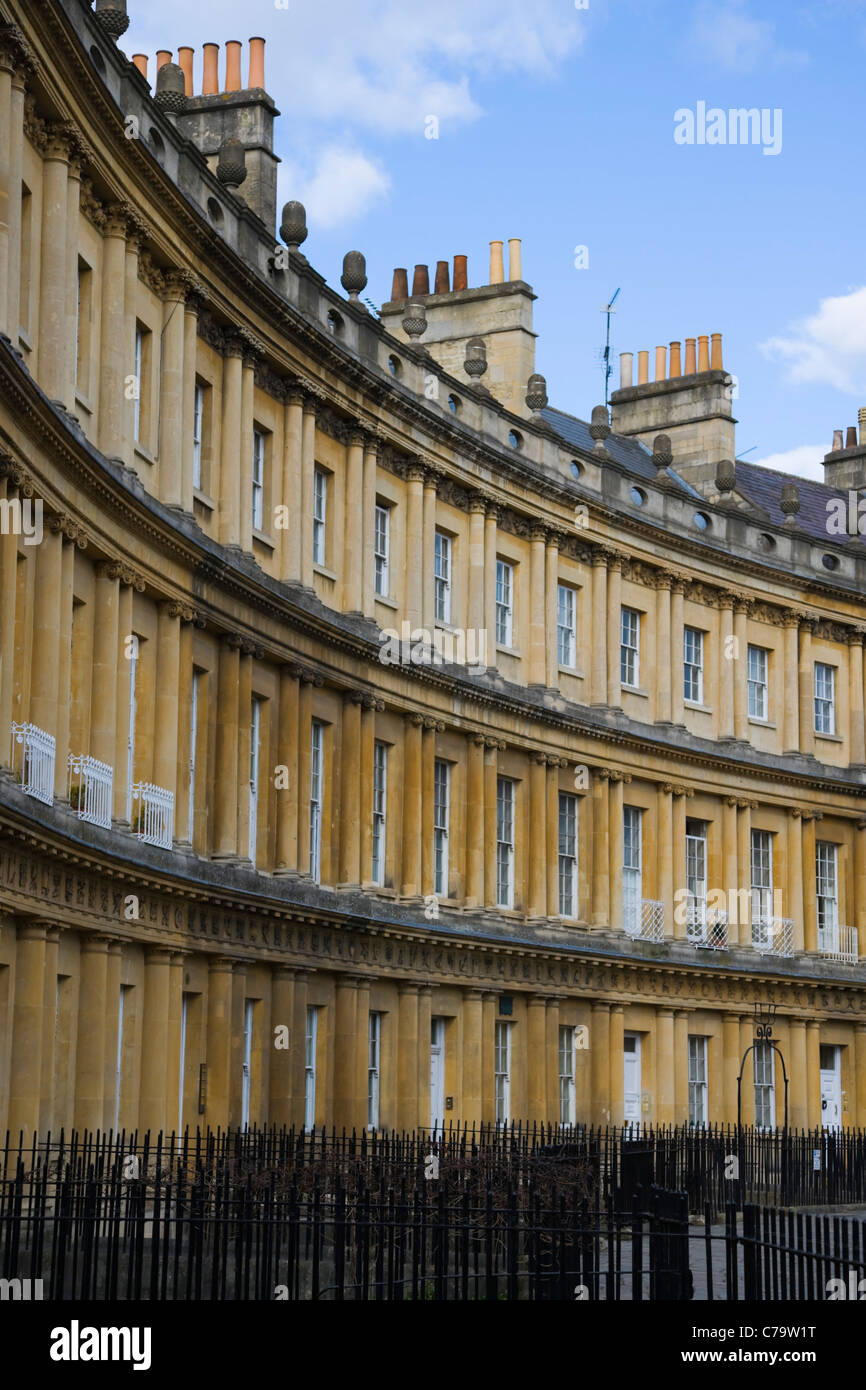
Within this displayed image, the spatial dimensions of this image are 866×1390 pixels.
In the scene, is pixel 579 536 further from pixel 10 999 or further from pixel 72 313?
pixel 10 999

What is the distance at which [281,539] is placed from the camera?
28500 mm

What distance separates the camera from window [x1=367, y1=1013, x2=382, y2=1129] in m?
30.1

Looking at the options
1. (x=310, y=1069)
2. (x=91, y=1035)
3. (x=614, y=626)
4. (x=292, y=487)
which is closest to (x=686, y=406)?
(x=614, y=626)

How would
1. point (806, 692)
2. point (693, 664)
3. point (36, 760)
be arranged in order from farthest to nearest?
point (806, 692)
point (693, 664)
point (36, 760)

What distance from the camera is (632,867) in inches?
1475

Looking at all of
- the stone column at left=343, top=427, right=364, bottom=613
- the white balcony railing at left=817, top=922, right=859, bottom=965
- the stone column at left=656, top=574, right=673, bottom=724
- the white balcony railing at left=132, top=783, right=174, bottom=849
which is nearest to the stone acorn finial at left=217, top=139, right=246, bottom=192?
the stone column at left=343, top=427, right=364, bottom=613

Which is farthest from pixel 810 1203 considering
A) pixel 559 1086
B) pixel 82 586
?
pixel 82 586

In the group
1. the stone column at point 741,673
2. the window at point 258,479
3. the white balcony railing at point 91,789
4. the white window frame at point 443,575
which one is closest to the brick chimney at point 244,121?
the window at point 258,479

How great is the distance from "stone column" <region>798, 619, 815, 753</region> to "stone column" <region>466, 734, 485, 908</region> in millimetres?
9878

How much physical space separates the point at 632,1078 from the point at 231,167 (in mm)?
17677

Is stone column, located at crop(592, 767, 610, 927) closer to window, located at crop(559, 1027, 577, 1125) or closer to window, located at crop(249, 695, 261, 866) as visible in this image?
window, located at crop(559, 1027, 577, 1125)

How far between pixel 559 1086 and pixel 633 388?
17.6m

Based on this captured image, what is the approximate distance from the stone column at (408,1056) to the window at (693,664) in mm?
10398

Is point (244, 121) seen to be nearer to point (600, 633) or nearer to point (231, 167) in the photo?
point (231, 167)
